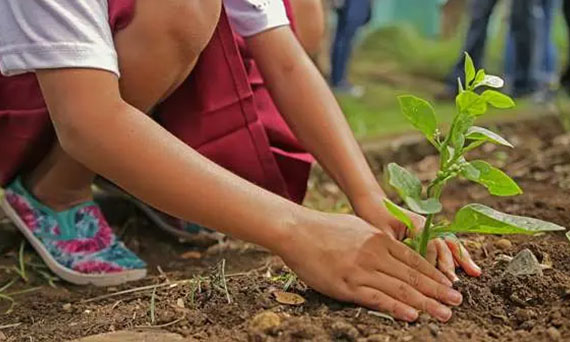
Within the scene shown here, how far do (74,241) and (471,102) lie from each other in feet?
3.39

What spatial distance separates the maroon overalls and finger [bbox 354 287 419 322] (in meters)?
0.71

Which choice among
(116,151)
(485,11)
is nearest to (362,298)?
(116,151)

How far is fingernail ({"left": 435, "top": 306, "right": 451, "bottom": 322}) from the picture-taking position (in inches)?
54.2

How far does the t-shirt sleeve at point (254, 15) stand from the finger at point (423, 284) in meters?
0.74

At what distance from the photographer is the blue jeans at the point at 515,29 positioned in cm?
453

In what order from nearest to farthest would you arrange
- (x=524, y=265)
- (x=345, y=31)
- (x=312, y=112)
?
(x=524, y=265), (x=312, y=112), (x=345, y=31)

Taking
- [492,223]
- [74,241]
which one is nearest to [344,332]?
[492,223]

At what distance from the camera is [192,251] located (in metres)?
2.23

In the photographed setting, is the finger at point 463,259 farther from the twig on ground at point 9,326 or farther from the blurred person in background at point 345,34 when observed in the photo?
the blurred person in background at point 345,34

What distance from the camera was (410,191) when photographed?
54.6 inches

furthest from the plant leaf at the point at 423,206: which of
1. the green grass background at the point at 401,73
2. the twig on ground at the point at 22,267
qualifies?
the green grass background at the point at 401,73

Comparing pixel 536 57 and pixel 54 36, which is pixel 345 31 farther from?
pixel 54 36

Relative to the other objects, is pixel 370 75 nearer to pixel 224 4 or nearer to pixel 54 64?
pixel 224 4

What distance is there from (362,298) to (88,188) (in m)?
0.92
